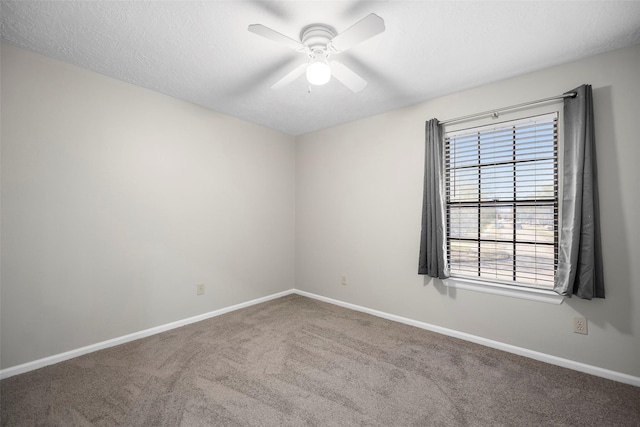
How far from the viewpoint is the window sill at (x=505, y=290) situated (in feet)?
7.81

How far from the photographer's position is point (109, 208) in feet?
8.55

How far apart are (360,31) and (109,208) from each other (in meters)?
2.54

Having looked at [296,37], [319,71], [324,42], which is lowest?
[319,71]

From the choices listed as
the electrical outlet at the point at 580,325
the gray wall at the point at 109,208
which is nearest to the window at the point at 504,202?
the electrical outlet at the point at 580,325

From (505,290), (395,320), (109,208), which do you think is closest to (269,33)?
(109,208)

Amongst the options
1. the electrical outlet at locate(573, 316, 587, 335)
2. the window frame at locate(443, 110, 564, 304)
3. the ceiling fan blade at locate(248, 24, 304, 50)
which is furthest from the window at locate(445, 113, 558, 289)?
the ceiling fan blade at locate(248, 24, 304, 50)

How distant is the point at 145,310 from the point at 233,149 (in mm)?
2026

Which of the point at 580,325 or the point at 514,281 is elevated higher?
the point at 514,281

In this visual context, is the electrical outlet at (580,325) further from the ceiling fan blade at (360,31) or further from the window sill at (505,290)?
the ceiling fan blade at (360,31)

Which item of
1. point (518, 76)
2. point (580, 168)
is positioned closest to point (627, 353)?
point (580, 168)

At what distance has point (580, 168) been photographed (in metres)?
2.18

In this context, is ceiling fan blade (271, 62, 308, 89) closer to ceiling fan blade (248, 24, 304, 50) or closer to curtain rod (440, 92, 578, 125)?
ceiling fan blade (248, 24, 304, 50)

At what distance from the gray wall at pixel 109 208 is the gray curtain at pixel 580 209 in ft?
10.7

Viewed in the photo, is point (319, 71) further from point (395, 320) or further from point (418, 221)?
point (395, 320)
